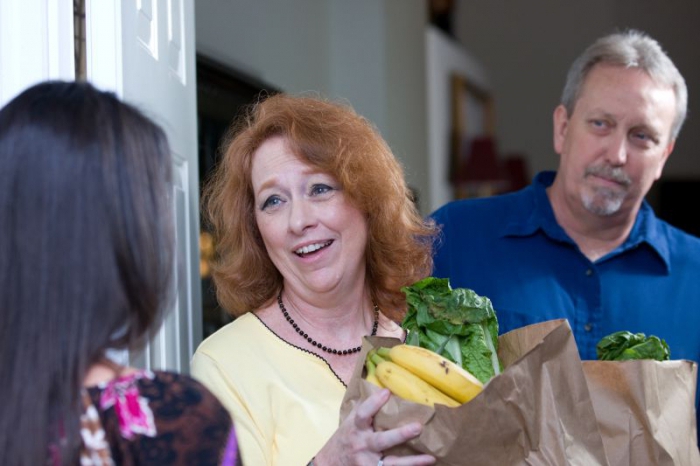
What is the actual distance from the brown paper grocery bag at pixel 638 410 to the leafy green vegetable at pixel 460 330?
196 millimetres

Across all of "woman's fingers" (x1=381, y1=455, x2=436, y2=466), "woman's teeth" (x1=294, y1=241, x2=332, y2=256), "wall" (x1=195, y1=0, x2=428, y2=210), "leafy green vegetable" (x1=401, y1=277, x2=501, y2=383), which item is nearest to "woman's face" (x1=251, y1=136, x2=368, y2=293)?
"woman's teeth" (x1=294, y1=241, x2=332, y2=256)

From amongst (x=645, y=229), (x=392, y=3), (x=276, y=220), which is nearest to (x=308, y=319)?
(x=276, y=220)

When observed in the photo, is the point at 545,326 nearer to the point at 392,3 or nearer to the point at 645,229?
the point at 645,229

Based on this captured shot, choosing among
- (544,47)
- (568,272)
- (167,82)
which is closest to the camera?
(167,82)

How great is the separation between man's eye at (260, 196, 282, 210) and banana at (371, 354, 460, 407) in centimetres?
61

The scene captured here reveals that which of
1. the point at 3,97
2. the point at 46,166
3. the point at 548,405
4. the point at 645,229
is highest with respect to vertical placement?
the point at 3,97

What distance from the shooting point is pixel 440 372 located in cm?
162

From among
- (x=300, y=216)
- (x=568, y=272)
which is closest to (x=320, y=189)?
(x=300, y=216)

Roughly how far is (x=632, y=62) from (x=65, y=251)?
2003 mm

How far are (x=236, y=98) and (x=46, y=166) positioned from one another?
2.64m

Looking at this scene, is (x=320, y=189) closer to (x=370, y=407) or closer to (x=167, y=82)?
(x=167, y=82)

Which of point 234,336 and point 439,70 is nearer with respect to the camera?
point 234,336

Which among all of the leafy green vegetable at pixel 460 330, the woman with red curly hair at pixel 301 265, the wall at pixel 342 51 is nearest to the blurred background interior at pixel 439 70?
the wall at pixel 342 51

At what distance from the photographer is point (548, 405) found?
5.32ft
